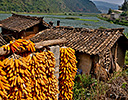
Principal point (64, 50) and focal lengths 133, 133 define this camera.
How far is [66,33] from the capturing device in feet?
31.2

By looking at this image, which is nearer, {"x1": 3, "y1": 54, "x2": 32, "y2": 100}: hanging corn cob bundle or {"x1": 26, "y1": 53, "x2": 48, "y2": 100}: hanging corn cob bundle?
{"x1": 3, "y1": 54, "x2": 32, "y2": 100}: hanging corn cob bundle

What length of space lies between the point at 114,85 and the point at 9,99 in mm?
5211

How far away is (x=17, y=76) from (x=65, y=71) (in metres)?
1.81

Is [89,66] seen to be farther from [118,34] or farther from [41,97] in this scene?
[41,97]

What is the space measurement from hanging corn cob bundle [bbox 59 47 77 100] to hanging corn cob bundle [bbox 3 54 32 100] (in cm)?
155

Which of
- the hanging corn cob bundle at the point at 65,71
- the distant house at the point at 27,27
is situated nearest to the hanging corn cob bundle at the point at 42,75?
the hanging corn cob bundle at the point at 65,71

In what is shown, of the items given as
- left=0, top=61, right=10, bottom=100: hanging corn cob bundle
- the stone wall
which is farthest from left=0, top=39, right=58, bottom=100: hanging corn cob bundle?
the stone wall

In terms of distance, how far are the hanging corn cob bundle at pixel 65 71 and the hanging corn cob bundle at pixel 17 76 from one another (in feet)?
5.07

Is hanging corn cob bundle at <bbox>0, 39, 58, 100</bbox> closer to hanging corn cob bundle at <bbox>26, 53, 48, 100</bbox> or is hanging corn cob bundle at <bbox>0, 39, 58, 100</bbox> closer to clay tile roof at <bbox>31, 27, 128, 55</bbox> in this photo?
hanging corn cob bundle at <bbox>26, 53, 48, 100</bbox>

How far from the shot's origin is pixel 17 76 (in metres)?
2.75

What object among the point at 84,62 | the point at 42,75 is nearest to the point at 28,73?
the point at 42,75

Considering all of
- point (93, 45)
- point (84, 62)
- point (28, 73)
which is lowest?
point (84, 62)

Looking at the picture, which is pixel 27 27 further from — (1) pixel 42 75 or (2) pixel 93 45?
(1) pixel 42 75

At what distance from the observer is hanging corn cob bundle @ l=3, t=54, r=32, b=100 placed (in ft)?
8.82
